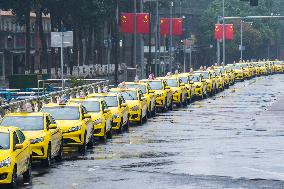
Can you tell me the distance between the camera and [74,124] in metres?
31.6

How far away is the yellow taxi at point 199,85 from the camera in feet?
220

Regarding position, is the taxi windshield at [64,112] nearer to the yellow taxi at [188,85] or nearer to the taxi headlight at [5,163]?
the taxi headlight at [5,163]

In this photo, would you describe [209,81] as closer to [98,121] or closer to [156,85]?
[156,85]

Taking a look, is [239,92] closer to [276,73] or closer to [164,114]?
[164,114]

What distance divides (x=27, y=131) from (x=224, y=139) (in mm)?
10128

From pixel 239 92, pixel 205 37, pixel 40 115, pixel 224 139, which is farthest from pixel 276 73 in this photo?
pixel 40 115

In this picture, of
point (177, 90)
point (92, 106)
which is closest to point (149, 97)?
point (177, 90)

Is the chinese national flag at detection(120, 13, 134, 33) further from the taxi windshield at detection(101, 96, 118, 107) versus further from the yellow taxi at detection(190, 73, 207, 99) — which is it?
the taxi windshield at detection(101, 96, 118, 107)

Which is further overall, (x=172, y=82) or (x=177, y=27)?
(x=177, y=27)

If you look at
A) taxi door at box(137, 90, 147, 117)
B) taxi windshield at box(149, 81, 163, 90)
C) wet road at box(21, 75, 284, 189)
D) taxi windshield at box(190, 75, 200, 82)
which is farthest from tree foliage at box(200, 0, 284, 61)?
taxi door at box(137, 90, 147, 117)

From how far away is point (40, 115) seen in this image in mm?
28688

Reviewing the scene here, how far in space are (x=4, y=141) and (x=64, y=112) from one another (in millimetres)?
9529

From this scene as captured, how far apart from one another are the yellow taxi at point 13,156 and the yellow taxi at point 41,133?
1987 mm

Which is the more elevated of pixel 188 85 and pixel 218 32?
pixel 218 32
